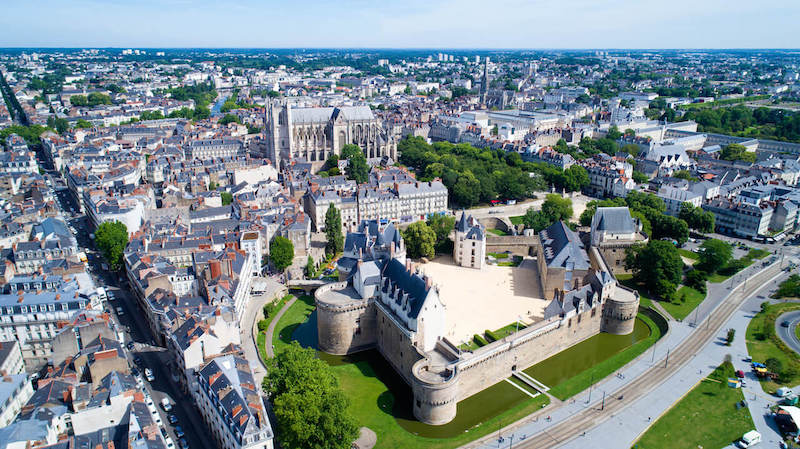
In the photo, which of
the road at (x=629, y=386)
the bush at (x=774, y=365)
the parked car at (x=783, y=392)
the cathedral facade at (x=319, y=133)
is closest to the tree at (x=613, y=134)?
the cathedral facade at (x=319, y=133)

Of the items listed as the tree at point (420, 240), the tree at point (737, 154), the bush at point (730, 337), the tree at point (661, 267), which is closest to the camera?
the bush at point (730, 337)

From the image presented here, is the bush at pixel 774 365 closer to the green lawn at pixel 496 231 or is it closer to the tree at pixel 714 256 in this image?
the tree at pixel 714 256

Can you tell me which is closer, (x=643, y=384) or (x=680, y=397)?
(x=680, y=397)

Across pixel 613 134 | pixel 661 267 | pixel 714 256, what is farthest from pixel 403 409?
pixel 613 134

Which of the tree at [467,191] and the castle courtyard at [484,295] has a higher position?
the tree at [467,191]

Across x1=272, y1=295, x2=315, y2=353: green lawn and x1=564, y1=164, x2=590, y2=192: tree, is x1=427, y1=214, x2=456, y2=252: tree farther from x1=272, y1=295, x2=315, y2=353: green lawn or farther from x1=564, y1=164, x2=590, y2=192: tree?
x1=564, y1=164, x2=590, y2=192: tree

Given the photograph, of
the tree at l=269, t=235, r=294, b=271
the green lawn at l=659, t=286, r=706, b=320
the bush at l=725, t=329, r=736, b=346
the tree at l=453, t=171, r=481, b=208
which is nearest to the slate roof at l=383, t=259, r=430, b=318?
the tree at l=269, t=235, r=294, b=271

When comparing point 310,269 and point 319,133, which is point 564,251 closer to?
point 310,269

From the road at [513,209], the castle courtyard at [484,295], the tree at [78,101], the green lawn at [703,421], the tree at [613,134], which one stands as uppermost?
the tree at [78,101]
